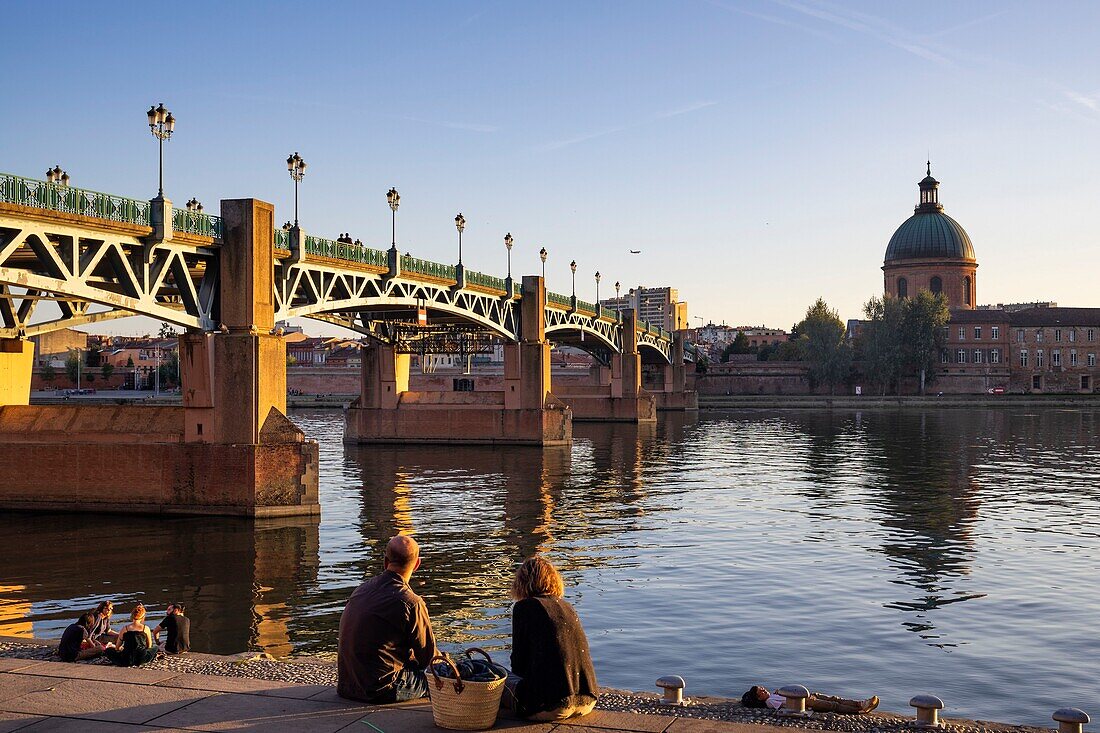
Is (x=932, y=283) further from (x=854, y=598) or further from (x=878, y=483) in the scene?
(x=854, y=598)

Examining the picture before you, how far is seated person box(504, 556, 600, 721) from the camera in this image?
28.7 ft

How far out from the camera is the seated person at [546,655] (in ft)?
28.7

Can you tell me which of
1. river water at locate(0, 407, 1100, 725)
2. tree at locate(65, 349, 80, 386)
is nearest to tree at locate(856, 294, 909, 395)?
river water at locate(0, 407, 1100, 725)

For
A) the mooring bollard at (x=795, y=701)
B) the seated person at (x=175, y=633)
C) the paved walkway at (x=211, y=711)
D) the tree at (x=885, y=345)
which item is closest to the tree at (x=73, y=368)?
the tree at (x=885, y=345)

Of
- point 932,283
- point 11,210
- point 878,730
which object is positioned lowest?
point 878,730

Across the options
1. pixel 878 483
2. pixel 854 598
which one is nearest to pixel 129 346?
pixel 878 483

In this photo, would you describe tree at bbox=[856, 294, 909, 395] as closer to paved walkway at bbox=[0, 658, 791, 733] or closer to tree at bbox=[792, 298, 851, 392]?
tree at bbox=[792, 298, 851, 392]

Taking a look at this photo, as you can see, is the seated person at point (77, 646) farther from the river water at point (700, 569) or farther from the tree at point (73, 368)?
the tree at point (73, 368)

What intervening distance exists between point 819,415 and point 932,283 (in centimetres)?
5984

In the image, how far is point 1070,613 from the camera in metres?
19.1

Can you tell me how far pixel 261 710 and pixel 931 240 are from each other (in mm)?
162547

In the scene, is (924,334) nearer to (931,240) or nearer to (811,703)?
(931,240)

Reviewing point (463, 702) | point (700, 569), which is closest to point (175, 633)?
point (463, 702)

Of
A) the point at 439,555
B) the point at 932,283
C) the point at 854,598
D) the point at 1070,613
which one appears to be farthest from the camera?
the point at 932,283
